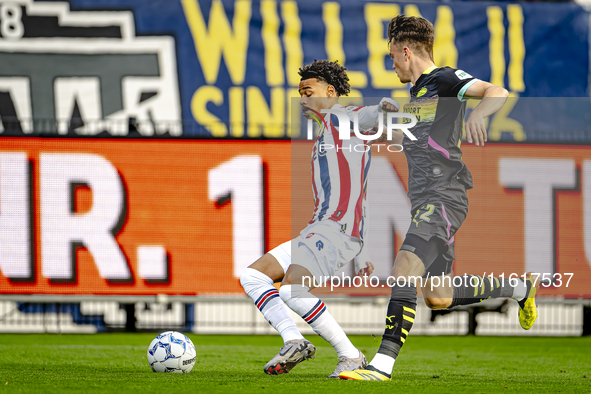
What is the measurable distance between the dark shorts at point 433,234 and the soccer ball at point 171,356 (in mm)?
2188

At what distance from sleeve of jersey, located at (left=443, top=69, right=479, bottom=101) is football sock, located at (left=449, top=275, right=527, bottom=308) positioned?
1.53 m

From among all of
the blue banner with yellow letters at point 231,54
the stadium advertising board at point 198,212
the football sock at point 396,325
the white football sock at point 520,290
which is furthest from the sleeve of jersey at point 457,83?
the blue banner with yellow letters at point 231,54

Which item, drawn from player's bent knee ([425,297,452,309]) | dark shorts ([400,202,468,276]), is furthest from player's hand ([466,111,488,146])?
player's bent knee ([425,297,452,309])

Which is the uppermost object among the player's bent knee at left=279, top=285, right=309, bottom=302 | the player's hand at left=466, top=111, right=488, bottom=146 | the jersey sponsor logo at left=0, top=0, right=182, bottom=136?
the jersey sponsor logo at left=0, top=0, right=182, bottom=136

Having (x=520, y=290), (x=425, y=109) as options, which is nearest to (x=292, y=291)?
(x=425, y=109)

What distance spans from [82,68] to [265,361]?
11147 mm

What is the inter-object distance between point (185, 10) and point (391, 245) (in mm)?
9304

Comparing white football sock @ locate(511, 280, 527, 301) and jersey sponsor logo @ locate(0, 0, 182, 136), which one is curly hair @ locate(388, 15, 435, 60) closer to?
white football sock @ locate(511, 280, 527, 301)

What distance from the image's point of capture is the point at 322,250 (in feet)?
17.9

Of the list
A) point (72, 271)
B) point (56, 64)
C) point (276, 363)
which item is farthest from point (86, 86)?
point (276, 363)

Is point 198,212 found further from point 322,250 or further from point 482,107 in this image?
point 482,107

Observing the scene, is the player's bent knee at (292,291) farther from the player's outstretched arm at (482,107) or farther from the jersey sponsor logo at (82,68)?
the jersey sponsor logo at (82,68)

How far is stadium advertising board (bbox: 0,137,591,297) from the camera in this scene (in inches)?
438

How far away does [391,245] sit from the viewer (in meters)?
10.5
